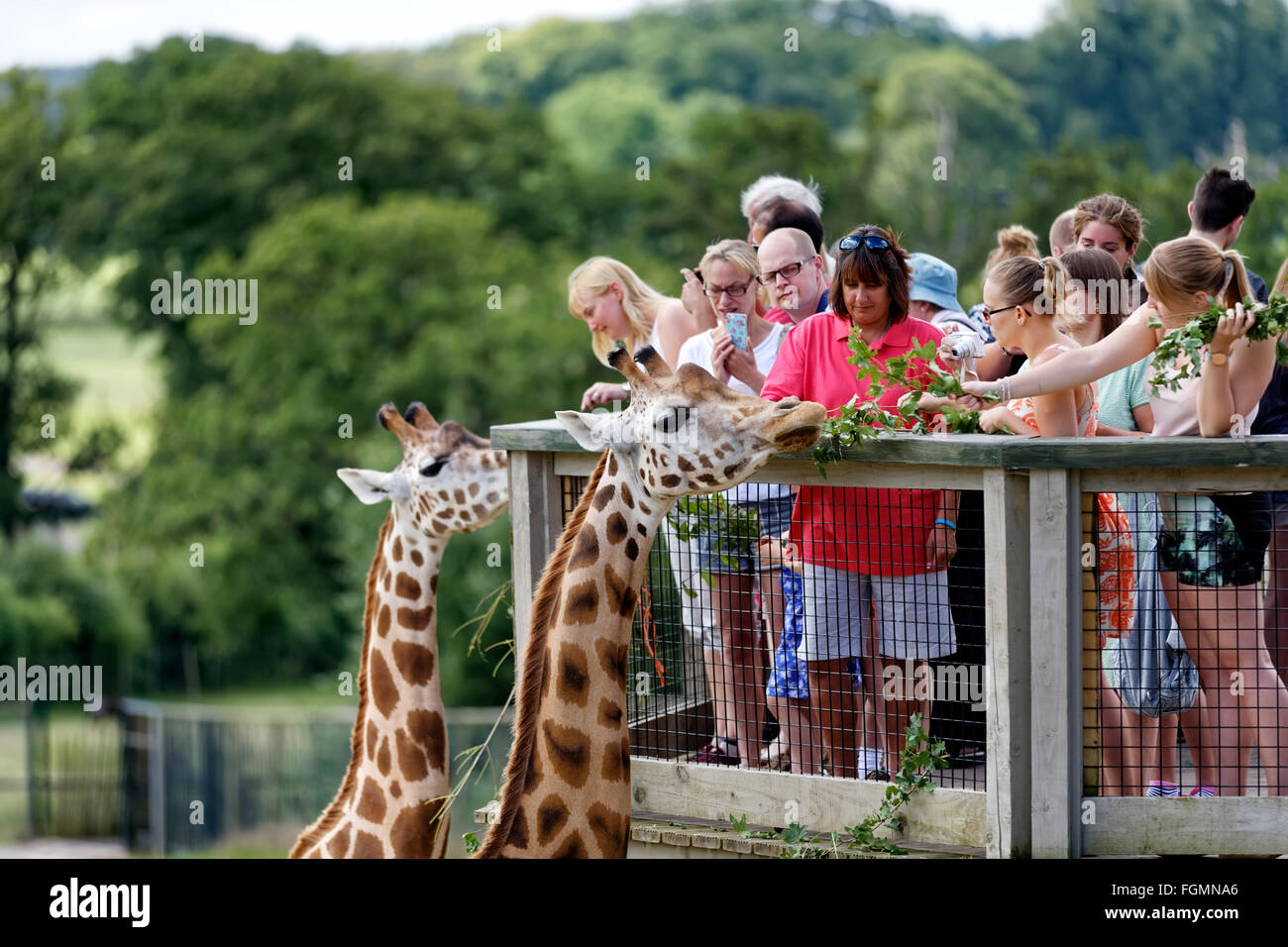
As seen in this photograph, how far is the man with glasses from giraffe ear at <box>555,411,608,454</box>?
1240mm

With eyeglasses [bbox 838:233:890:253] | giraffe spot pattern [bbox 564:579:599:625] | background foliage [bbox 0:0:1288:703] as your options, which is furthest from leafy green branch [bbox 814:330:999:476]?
background foliage [bbox 0:0:1288:703]

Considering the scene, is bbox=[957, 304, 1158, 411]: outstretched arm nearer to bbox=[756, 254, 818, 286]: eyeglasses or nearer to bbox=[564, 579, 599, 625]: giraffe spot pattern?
bbox=[756, 254, 818, 286]: eyeglasses

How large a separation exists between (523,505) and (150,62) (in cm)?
4453

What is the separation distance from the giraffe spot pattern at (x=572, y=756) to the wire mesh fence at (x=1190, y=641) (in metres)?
1.64

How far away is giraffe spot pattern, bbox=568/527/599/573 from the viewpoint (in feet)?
17.7

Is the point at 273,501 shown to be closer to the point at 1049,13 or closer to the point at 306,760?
the point at 306,760

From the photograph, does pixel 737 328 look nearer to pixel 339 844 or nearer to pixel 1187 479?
pixel 1187 479

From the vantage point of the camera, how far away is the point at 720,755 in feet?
20.0

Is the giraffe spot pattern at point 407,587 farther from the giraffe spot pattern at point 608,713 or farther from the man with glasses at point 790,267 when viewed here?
the man with glasses at point 790,267

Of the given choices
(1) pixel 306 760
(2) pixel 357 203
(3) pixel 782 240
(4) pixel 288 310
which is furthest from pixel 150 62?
(3) pixel 782 240

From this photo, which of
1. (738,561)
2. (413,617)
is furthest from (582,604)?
(413,617)

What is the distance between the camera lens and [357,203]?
38188 millimetres

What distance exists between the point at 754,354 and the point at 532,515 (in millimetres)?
1091

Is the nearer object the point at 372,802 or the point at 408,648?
the point at 372,802
